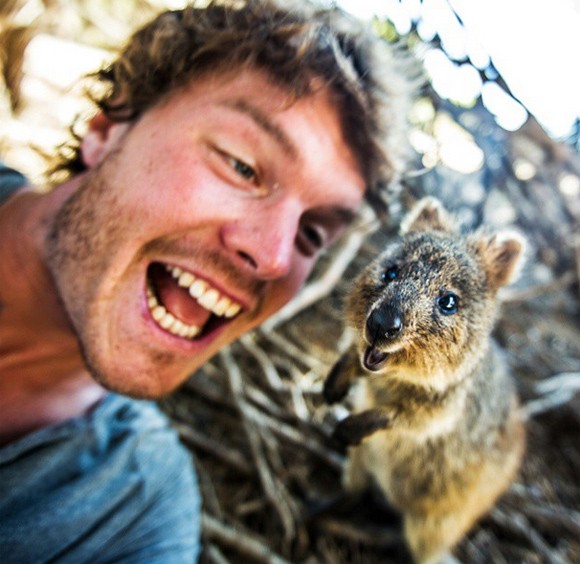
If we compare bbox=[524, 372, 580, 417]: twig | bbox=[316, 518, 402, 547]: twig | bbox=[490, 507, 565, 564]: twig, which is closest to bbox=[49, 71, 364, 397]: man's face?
bbox=[316, 518, 402, 547]: twig

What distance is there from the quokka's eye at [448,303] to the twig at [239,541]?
1.66 metres

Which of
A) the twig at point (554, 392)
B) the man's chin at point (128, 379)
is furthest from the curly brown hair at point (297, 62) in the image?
the twig at point (554, 392)

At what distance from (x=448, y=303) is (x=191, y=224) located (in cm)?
89

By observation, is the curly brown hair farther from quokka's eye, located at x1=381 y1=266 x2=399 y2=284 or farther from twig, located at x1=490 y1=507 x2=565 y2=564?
twig, located at x1=490 y1=507 x2=565 y2=564

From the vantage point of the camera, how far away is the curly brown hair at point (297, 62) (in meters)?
1.61

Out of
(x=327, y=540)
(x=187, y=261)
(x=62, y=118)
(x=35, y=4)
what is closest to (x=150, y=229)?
(x=187, y=261)

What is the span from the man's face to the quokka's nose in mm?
525

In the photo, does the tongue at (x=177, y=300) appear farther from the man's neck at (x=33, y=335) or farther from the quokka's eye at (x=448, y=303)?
the quokka's eye at (x=448, y=303)

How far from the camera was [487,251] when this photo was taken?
145 cm

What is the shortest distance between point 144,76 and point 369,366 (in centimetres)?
166

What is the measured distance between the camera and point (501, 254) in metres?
1.47

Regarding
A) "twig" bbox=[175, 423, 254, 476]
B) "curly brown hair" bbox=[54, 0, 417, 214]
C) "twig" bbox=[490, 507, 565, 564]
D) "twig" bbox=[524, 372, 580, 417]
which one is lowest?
"twig" bbox=[490, 507, 565, 564]

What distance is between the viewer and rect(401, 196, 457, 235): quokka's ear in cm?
138

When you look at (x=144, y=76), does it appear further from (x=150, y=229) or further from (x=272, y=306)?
(x=272, y=306)
